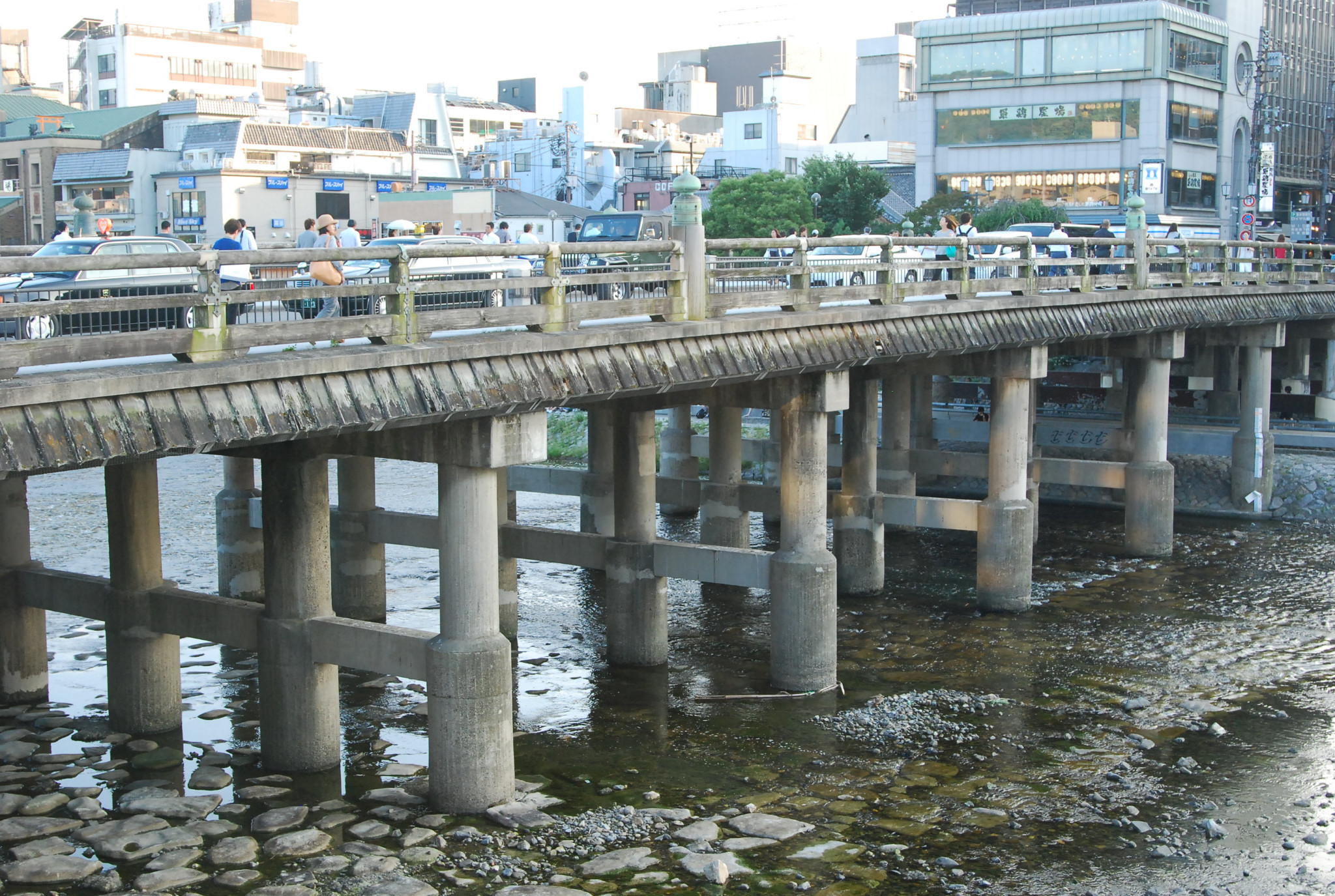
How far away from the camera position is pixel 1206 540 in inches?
1137

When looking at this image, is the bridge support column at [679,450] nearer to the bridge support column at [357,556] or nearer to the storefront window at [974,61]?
the bridge support column at [357,556]

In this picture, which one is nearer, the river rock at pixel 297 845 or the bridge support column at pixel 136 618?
the river rock at pixel 297 845

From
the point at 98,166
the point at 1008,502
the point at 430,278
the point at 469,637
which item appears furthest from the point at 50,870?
the point at 98,166

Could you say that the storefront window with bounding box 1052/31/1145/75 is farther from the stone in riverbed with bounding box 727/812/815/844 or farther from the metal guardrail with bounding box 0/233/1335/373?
the stone in riverbed with bounding box 727/812/815/844

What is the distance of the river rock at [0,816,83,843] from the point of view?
42.7ft

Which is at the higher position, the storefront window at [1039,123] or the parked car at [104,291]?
the storefront window at [1039,123]

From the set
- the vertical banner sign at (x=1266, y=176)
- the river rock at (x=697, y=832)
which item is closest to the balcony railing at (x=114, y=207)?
the vertical banner sign at (x=1266, y=176)

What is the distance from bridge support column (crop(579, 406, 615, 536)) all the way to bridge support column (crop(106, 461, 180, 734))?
6.77 metres

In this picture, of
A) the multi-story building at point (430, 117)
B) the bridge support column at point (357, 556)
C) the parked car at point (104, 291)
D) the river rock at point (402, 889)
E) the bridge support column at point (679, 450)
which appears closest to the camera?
the parked car at point (104, 291)

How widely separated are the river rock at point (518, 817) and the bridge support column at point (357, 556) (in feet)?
26.7

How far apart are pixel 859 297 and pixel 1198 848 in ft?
26.4

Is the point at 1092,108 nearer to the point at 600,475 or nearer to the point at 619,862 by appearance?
the point at 600,475

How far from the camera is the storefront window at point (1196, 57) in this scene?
65875mm

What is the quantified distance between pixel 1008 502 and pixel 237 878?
45.1ft
